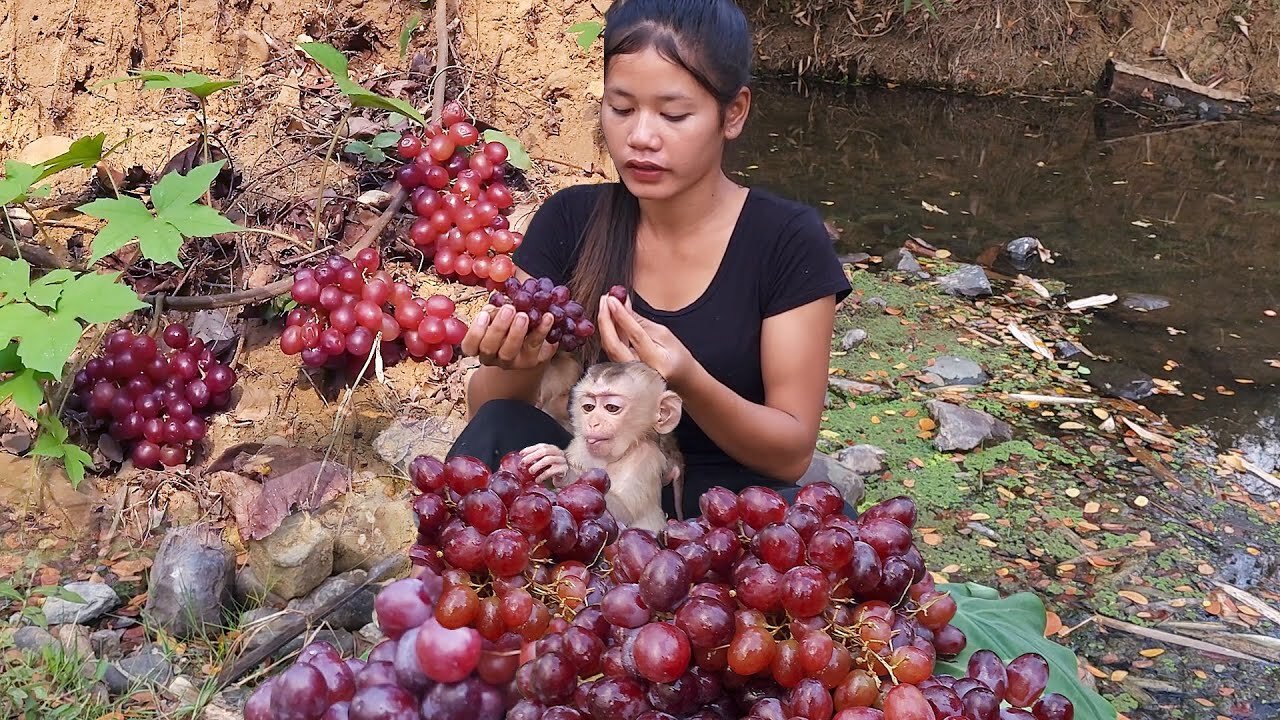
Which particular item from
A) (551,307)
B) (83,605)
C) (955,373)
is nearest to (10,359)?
(83,605)

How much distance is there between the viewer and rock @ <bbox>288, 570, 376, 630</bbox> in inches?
106

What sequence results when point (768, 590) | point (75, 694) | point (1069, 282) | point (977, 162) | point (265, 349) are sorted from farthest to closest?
1. point (977, 162)
2. point (1069, 282)
3. point (265, 349)
4. point (75, 694)
5. point (768, 590)

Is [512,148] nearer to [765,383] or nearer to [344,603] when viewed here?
[765,383]

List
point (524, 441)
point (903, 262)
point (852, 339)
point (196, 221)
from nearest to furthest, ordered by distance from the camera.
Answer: point (524, 441) < point (196, 221) < point (852, 339) < point (903, 262)

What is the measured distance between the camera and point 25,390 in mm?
2658

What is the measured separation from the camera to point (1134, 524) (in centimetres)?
352

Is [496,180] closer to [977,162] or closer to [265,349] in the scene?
[265,349]

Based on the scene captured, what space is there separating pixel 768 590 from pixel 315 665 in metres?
0.50

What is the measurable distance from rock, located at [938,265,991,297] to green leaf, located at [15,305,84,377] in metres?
4.29

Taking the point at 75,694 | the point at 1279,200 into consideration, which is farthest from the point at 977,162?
the point at 75,694

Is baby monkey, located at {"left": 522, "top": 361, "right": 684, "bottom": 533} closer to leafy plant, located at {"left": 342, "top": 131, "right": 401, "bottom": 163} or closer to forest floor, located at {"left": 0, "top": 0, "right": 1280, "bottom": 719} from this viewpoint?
forest floor, located at {"left": 0, "top": 0, "right": 1280, "bottom": 719}

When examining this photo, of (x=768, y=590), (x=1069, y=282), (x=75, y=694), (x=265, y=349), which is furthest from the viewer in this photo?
(x=1069, y=282)

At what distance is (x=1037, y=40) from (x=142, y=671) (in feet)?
32.6

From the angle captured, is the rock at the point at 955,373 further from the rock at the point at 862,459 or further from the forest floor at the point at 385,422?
the rock at the point at 862,459
